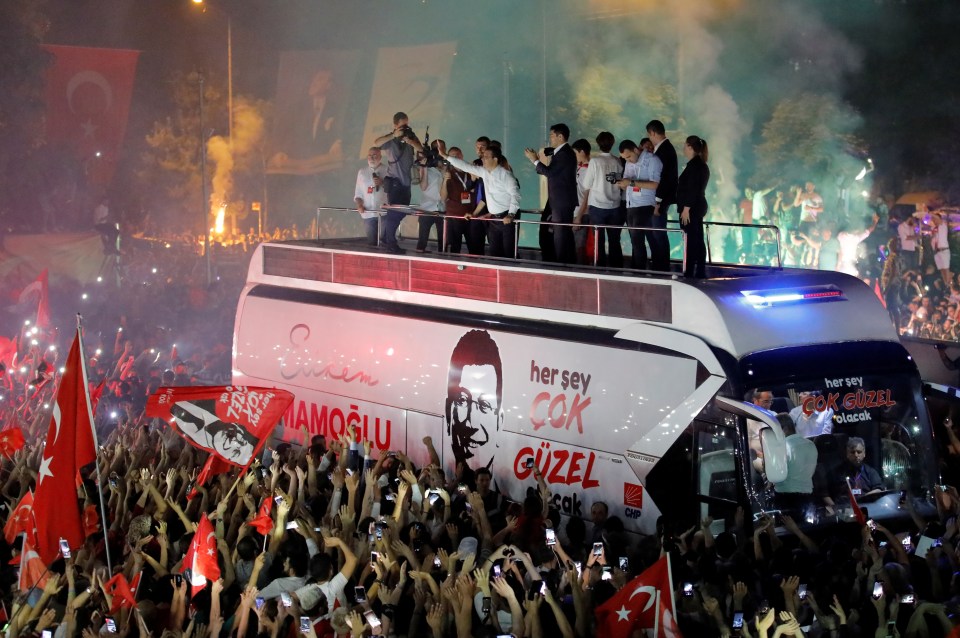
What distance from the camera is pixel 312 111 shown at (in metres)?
42.9

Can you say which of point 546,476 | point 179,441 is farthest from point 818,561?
point 179,441

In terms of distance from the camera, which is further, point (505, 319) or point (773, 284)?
point (505, 319)

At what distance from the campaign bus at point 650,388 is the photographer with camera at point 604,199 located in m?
0.90

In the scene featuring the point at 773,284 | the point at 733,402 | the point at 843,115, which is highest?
the point at 843,115

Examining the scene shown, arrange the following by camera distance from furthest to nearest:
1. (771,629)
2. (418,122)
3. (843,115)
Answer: (418,122) < (843,115) < (771,629)

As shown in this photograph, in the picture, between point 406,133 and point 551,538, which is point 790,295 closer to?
point 551,538

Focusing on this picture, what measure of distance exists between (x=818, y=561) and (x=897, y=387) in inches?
77.9

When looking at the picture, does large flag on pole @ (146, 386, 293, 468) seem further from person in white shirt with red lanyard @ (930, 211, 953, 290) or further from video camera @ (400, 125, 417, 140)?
person in white shirt with red lanyard @ (930, 211, 953, 290)

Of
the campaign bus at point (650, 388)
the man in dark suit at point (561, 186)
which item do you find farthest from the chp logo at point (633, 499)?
the man in dark suit at point (561, 186)

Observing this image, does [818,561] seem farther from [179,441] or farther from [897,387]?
[179,441]

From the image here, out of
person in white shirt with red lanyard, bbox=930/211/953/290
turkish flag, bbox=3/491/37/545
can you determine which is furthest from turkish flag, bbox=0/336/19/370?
person in white shirt with red lanyard, bbox=930/211/953/290

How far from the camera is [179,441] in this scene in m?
13.7

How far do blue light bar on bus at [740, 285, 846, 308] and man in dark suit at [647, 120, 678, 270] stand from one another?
1.51 metres

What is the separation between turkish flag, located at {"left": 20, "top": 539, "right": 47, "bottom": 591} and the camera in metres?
8.83
